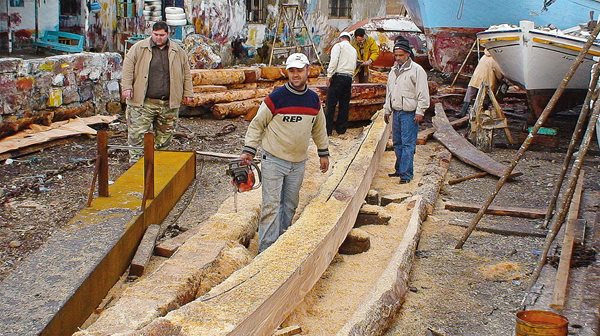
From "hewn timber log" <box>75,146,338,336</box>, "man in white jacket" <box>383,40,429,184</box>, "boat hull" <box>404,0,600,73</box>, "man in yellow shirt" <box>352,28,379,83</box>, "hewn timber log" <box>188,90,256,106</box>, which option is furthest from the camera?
"boat hull" <box>404,0,600,73</box>

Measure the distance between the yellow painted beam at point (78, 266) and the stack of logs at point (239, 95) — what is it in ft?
20.6

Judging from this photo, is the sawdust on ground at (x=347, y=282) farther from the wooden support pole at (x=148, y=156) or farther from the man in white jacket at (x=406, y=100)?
the wooden support pole at (x=148, y=156)

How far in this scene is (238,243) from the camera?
263 inches

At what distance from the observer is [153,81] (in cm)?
977

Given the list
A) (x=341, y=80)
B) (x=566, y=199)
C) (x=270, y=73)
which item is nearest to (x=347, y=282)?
(x=566, y=199)

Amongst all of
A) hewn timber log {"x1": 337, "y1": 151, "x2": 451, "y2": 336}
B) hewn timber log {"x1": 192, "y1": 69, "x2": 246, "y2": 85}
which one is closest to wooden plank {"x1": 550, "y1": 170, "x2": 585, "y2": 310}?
hewn timber log {"x1": 337, "y1": 151, "x2": 451, "y2": 336}

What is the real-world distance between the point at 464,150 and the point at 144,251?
6.25 meters

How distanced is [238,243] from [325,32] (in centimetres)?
2210

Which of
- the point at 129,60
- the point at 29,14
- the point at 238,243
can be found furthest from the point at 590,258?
the point at 29,14

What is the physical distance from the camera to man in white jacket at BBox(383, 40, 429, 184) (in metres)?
9.39

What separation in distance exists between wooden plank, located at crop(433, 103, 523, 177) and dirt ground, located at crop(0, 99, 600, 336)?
5.6 inches

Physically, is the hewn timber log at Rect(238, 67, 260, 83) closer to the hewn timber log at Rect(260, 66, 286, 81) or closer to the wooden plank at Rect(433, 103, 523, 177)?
the hewn timber log at Rect(260, 66, 286, 81)

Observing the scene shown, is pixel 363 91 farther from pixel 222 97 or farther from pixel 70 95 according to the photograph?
pixel 70 95

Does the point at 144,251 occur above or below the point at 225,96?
below
